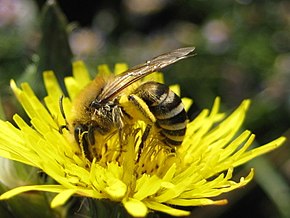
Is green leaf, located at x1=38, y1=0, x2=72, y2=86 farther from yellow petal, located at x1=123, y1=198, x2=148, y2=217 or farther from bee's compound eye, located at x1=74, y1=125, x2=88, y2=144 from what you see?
yellow petal, located at x1=123, y1=198, x2=148, y2=217

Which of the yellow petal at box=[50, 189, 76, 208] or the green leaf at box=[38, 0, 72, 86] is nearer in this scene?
the yellow petal at box=[50, 189, 76, 208]

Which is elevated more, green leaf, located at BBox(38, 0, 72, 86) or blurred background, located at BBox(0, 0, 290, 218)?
green leaf, located at BBox(38, 0, 72, 86)

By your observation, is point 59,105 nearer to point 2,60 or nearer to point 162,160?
point 162,160

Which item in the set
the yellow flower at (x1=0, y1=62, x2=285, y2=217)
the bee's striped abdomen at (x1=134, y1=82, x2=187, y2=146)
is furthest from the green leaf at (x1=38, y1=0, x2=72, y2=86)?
the bee's striped abdomen at (x1=134, y1=82, x2=187, y2=146)

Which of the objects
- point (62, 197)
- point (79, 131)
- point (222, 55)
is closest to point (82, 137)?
point (79, 131)

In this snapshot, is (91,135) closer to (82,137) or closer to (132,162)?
(82,137)

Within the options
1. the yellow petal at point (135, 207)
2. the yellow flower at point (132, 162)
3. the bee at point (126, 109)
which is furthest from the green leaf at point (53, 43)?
the yellow petal at point (135, 207)
